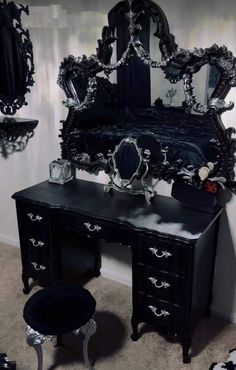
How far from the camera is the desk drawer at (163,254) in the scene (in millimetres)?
1797

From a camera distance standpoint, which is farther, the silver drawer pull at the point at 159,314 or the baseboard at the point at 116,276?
the baseboard at the point at 116,276

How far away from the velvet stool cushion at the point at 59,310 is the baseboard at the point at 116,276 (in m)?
0.79

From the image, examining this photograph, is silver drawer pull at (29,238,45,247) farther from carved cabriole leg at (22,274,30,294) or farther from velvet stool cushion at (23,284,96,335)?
velvet stool cushion at (23,284,96,335)

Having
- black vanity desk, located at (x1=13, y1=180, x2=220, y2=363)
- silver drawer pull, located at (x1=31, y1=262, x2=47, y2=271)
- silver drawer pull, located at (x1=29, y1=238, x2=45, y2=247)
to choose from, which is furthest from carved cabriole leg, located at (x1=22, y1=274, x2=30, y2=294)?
silver drawer pull, located at (x1=29, y1=238, x2=45, y2=247)

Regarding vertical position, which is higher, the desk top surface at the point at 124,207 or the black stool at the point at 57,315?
the desk top surface at the point at 124,207

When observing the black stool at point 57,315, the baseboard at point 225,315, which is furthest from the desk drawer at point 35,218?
the baseboard at point 225,315

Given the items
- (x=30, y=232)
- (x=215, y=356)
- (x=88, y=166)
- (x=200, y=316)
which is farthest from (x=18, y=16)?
(x=215, y=356)

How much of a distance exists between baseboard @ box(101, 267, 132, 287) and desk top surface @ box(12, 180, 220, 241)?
27.2 inches

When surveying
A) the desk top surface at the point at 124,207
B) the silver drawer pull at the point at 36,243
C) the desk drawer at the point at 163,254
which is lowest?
the silver drawer pull at the point at 36,243

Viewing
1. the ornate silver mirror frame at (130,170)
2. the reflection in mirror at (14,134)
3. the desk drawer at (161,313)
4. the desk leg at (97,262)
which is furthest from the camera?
the desk leg at (97,262)

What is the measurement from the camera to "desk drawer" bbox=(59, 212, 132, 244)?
1983 mm

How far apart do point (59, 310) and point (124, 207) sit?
27.5 inches

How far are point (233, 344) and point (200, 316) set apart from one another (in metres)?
0.25

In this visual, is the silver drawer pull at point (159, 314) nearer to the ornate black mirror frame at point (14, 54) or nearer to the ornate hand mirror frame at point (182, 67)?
the ornate hand mirror frame at point (182, 67)
